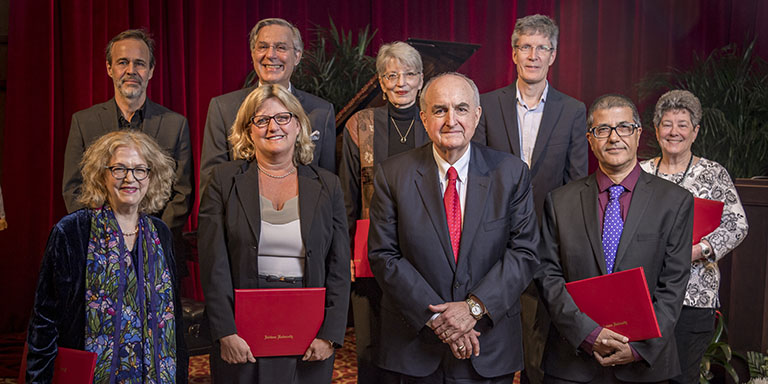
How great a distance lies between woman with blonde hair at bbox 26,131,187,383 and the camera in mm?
2215

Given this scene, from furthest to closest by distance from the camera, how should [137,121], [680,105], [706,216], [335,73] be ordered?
[335,73]
[137,121]
[680,105]
[706,216]

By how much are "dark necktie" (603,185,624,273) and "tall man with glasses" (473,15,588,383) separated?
0.47 metres

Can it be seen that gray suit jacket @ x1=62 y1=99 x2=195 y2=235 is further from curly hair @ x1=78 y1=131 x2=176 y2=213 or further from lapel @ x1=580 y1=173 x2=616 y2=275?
lapel @ x1=580 y1=173 x2=616 y2=275

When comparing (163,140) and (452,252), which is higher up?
(163,140)

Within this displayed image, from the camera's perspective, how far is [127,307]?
230cm

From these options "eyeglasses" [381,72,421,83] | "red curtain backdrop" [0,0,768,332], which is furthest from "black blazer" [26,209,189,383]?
"red curtain backdrop" [0,0,768,332]

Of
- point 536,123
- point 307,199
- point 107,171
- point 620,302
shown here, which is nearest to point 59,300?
point 107,171

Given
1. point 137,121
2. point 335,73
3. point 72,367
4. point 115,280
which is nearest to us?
point 72,367

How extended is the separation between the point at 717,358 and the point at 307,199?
105 inches

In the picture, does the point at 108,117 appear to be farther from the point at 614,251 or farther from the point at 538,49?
the point at 614,251

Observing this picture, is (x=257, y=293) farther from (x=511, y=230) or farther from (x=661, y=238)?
(x=661, y=238)

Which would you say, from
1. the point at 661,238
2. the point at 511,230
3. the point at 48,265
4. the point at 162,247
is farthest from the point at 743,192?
the point at 48,265

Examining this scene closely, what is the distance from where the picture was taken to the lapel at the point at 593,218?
2541 millimetres

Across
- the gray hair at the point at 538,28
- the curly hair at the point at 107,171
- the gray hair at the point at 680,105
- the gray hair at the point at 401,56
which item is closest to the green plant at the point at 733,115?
the gray hair at the point at 680,105
